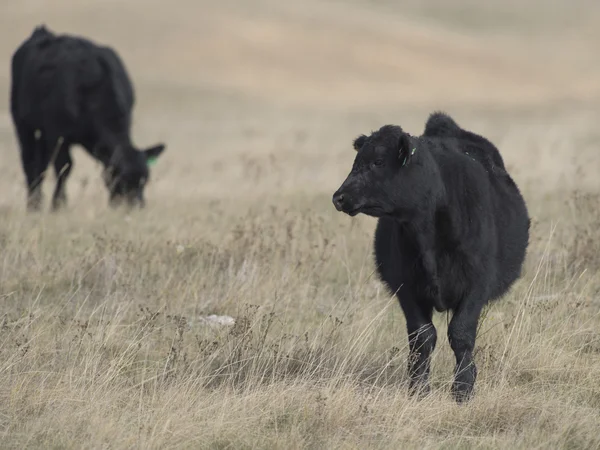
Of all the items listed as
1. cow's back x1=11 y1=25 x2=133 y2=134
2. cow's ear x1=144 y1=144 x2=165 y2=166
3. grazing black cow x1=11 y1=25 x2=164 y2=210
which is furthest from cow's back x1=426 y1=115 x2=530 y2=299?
cow's back x1=11 y1=25 x2=133 y2=134

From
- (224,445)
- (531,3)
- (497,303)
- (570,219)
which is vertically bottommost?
(224,445)

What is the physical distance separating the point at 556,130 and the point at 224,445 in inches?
791

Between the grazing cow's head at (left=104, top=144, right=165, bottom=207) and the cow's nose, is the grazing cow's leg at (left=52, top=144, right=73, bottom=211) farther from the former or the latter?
the cow's nose

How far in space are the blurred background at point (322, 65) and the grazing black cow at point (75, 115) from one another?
9.76 m

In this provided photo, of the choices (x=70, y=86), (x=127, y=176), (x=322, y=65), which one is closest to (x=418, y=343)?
(x=127, y=176)

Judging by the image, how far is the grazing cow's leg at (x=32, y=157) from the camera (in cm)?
1348

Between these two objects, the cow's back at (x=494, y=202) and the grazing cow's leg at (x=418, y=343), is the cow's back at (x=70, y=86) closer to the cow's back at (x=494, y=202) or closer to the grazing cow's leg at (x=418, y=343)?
the cow's back at (x=494, y=202)

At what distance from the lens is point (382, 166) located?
18.0ft

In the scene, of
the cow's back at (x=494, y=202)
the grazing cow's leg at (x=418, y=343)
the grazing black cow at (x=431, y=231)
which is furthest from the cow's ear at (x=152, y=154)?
the grazing cow's leg at (x=418, y=343)

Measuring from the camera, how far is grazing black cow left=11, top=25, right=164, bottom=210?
43.8ft

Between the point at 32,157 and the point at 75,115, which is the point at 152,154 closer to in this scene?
the point at 75,115

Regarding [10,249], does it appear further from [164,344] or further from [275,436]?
[275,436]

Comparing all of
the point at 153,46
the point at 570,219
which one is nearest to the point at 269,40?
the point at 153,46

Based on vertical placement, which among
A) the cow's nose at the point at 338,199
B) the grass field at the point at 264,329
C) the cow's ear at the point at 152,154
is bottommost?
the grass field at the point at 264,329
